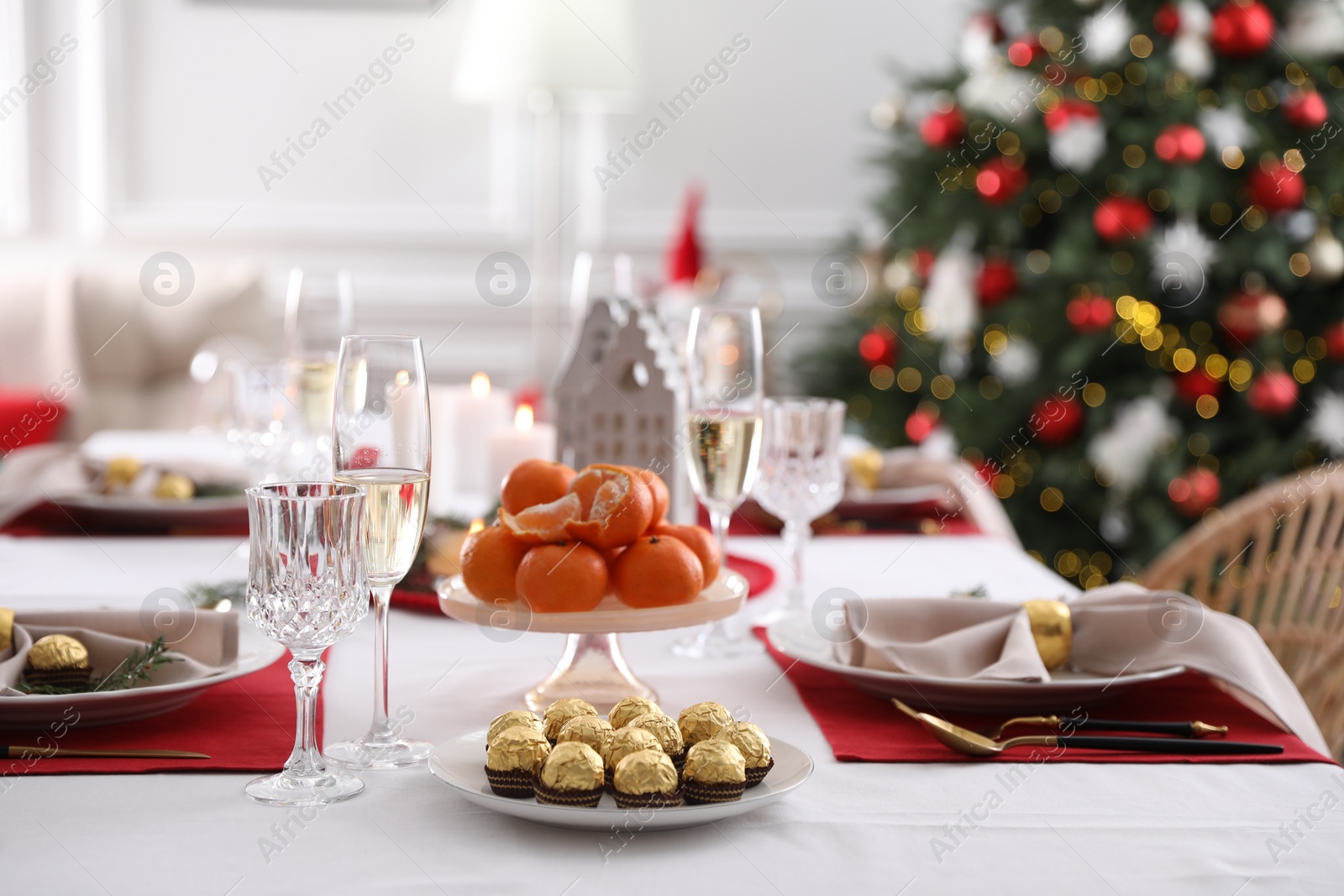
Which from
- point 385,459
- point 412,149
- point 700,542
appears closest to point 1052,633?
point 700,542

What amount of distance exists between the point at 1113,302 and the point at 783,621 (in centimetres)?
220

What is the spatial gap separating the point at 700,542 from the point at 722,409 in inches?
9.7

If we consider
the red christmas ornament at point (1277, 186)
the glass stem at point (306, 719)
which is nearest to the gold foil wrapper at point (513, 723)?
the glass stem at point (306, 719)

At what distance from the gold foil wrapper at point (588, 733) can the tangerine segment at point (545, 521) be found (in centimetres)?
20

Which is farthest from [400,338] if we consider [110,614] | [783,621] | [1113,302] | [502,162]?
[502,162]

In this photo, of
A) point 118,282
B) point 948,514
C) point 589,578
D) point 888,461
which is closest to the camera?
point 589,578

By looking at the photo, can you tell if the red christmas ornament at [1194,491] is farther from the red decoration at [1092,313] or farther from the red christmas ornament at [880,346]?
the red christmas ornament at [880,346]

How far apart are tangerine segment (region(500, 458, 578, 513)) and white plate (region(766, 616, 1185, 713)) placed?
241mm

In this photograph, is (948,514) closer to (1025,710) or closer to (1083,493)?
(1025,710)

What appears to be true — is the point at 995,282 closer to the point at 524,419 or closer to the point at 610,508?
the point at 524,419

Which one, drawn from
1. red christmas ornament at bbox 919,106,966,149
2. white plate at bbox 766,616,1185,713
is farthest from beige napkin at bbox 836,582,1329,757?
red christmas ornament at bbox 919,106,966,149

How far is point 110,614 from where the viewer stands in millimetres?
967

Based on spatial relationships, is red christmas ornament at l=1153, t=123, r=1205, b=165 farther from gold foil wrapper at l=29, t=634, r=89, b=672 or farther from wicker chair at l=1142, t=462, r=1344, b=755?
gold foil wrapper at l=29, t=634, r=89, b=672

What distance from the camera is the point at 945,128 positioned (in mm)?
3193
